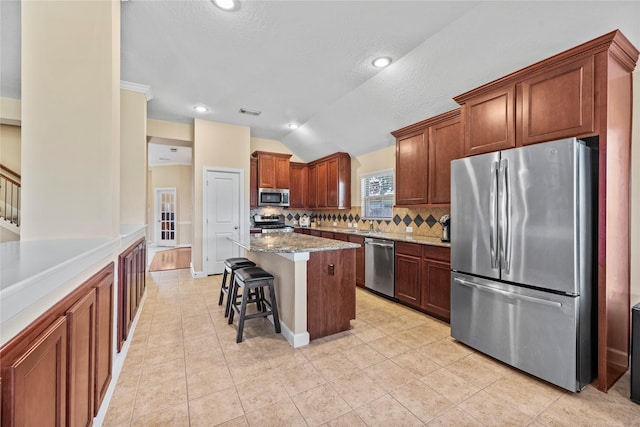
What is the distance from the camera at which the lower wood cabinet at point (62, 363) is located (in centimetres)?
74

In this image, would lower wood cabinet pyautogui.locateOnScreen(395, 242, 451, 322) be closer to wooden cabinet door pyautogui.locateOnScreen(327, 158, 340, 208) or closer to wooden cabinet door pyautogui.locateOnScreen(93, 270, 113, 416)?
wooden cabinet door pyautogui.locateOnScreen(327, 158, 340, 208)

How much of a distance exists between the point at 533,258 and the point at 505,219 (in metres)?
0.34

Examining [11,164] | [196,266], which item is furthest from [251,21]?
[11,164]

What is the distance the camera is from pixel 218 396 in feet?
6.09

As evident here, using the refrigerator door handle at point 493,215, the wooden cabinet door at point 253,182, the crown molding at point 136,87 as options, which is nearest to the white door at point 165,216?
the wooden cabinet door at point 253,182

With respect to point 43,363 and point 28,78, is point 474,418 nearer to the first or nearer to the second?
point 43,363

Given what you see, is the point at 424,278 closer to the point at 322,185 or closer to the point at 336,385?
the point at 336,385

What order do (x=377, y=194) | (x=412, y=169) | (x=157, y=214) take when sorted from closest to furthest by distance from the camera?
(x=412, y=169), (x=377, y=194), (x=157, y=214)

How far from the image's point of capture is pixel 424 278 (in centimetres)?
325

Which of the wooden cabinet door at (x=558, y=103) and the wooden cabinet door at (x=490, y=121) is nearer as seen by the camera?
the wooden cabinet door at (x=558, y=103)

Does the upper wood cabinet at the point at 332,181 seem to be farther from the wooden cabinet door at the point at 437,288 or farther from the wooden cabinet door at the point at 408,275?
the wooden cabinet door at the point at 437,288

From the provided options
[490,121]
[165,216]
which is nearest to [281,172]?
[490,121]

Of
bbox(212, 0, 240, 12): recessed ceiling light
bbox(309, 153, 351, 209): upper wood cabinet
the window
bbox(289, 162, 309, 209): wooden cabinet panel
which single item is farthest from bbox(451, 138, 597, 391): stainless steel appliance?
bbox(289, 162, 309, 209): wooden cabinet panel

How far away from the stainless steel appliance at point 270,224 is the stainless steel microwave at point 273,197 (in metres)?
0.33
